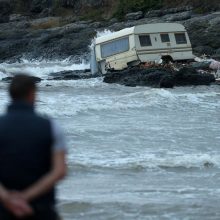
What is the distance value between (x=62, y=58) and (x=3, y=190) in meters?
40.9

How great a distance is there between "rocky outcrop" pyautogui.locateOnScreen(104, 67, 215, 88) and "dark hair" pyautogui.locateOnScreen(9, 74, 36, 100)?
21.8 meters

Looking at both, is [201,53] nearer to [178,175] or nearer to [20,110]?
[178,175]

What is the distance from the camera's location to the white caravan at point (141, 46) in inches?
1145

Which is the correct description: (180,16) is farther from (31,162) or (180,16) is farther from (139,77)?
(31,162)

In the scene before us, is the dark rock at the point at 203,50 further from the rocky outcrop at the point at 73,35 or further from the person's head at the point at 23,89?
the person's head at the point at 23,89

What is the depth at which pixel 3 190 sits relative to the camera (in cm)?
416

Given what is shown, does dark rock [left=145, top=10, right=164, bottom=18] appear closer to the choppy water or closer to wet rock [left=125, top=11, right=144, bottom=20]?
wet rock [left=125, top=11, right=144, bottom=20]

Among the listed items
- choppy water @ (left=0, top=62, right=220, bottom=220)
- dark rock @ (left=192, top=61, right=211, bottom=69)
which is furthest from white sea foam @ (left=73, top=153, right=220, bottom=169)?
dark rock @ (left=192, top=61, right=211, bottom=69)

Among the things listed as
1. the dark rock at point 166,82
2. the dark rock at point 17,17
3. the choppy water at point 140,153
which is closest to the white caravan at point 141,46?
the dark rock at point 166,82

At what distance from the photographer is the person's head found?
4.35 m

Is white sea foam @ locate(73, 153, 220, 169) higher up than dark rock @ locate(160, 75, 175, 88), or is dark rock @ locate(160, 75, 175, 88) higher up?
dark rock @ locate(160, 75, 175, 88)

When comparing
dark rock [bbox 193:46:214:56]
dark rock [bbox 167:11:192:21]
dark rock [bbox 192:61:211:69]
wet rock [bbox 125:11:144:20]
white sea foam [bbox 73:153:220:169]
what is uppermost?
wet rock [bbox 125:11:144:20]

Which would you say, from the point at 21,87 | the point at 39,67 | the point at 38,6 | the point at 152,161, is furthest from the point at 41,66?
the point at 21,87

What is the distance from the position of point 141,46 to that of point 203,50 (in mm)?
7880
